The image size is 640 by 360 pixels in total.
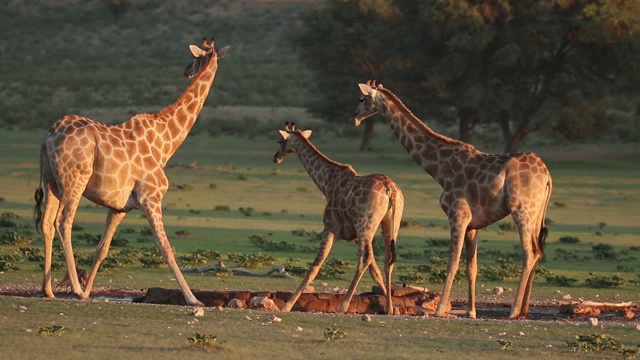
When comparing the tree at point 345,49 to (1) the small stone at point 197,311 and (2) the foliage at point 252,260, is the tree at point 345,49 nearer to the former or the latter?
(2) the foliage at point 252,260

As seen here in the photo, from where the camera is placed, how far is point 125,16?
354ft

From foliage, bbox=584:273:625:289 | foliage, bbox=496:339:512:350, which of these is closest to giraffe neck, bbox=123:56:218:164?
foliage, bbox=496:339:512:350

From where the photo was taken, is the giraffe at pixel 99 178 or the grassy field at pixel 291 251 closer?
the grassy field at pixel 291 251

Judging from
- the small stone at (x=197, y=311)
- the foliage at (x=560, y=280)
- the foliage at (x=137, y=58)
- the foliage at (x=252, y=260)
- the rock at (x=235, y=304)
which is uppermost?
the small stone at (x=197, y=311)

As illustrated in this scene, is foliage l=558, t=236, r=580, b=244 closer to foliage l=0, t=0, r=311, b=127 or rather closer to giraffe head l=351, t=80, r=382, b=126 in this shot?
giraffe head l=351, t=80, r=382, b=126

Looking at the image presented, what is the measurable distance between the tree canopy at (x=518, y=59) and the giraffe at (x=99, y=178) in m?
31.6

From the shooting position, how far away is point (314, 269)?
49.2 feet

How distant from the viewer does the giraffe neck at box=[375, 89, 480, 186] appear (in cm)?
1573

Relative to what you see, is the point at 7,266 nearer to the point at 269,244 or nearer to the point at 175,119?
the point at 175,119

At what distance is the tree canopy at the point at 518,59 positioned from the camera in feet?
152

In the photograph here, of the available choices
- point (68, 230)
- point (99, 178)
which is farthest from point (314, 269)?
point (68, 230)

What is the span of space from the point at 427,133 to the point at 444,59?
104 ft

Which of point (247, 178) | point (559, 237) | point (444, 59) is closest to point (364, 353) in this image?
point (559, 237)

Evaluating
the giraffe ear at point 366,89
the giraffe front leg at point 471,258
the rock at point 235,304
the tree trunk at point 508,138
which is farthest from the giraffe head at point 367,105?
the tree trunk at point 508,138
